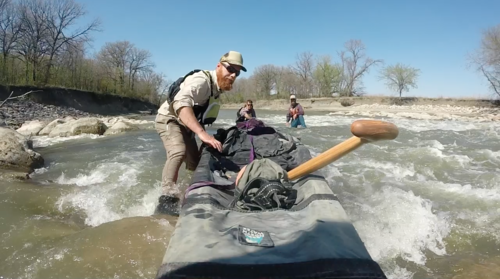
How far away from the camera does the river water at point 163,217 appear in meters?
2.40

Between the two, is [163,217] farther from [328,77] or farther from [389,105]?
[328,77]

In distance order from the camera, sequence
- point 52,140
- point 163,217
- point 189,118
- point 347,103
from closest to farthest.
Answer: point 189,118, point 163,217, point 52,140, point 347,103

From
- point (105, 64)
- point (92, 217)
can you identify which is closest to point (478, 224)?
point (92, 217)

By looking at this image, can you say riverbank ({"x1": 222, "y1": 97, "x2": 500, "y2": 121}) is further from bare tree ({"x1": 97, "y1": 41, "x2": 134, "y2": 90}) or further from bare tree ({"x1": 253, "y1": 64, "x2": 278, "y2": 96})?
bare tree ({"x1": 97, "y1": 41, "x2": 134, "y2": 90})

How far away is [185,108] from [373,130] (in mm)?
1661

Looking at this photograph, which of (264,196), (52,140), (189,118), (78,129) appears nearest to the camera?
(264,196)

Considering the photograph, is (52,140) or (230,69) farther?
(52,140)

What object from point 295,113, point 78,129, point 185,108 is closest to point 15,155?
point 185,108

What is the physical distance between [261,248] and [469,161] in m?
6.68

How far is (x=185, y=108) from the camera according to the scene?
3049mm

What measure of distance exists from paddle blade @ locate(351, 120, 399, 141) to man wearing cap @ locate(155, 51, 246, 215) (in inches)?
51.7

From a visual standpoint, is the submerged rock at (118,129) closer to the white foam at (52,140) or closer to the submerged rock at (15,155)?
the white foam at (52,140)

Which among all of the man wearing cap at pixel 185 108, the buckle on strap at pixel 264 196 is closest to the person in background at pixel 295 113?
the man wearing cap at pixel 185 108

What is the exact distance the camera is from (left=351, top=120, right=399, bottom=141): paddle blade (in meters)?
2.36
